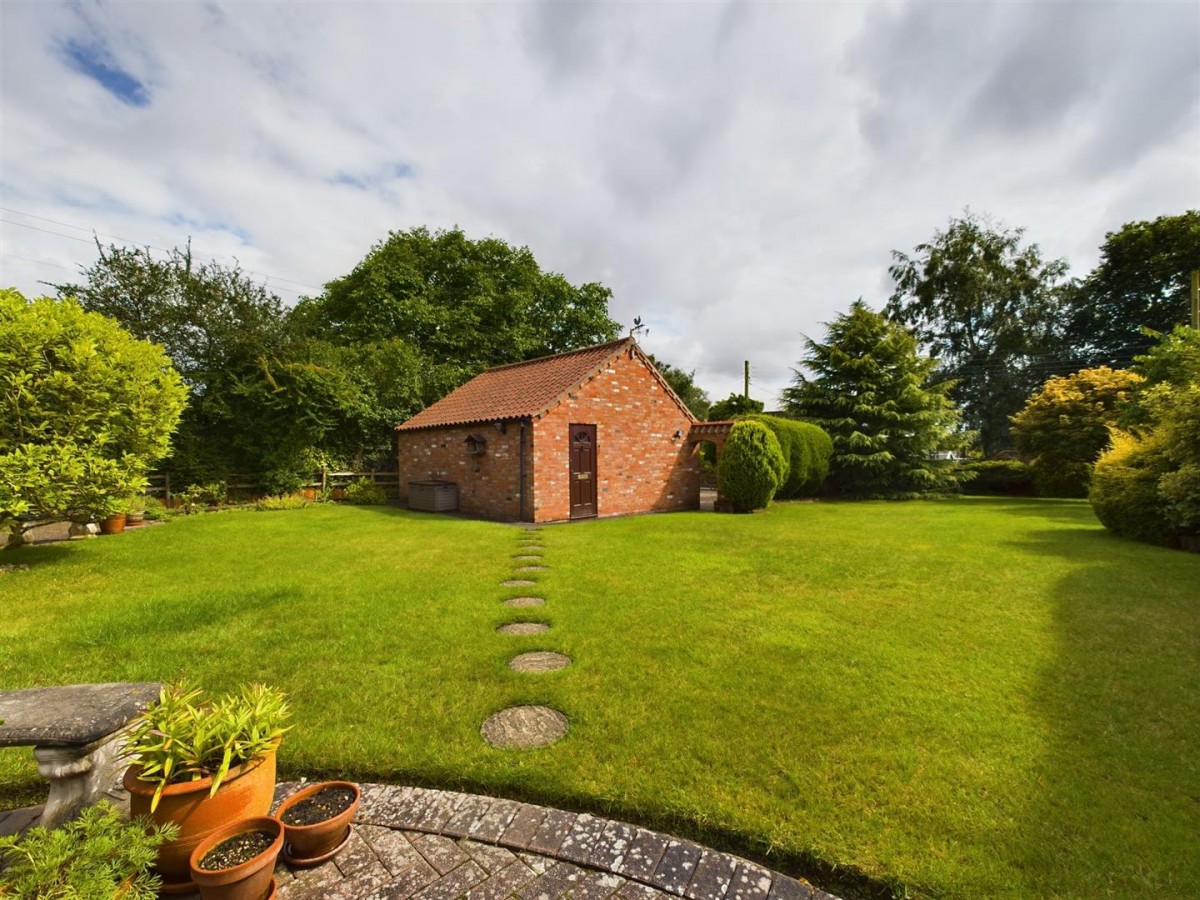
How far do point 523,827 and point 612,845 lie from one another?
17.6 inches

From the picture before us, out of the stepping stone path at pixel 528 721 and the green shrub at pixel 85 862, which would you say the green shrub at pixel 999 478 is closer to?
the stepping stone path at pixel 528 721

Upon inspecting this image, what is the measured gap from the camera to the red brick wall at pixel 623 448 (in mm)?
13617

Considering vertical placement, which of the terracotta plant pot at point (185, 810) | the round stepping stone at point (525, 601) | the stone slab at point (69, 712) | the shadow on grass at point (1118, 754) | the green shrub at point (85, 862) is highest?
the stone slab at point (69, 712)

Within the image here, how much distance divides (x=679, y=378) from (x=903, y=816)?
126 feet

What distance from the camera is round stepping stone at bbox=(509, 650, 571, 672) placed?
14.3 feet

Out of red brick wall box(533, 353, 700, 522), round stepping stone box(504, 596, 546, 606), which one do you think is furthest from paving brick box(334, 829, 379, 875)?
red brick wall box(533, 353, 700, 522)

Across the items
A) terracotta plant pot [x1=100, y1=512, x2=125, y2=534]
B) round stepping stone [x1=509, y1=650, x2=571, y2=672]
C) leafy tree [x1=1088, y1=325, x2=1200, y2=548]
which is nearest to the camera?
round stepping stone [x1=509, y1=650, x2=571, y2=672]

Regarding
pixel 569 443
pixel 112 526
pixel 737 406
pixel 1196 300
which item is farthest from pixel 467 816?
pixel 1196 300

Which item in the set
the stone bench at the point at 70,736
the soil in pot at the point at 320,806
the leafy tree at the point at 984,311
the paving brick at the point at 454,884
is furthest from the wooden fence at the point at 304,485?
the leafy tree at the point at 984,311

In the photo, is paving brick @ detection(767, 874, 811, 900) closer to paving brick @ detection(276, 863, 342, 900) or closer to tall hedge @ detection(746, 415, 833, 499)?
paving brick @ detection(276, 863, 342, 900)

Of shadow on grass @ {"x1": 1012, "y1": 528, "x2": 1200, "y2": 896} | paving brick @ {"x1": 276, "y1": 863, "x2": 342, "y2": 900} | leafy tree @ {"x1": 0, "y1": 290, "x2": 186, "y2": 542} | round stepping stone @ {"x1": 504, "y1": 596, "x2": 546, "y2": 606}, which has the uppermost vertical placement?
leafy tree @ {"x1": 0, "y1": 290, "x2": 186, "y2": 542}

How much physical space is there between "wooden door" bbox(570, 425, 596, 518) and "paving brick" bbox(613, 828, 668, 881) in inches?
464

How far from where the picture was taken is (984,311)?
31.7 m

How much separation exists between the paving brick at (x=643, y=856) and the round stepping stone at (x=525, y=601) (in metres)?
3.81
